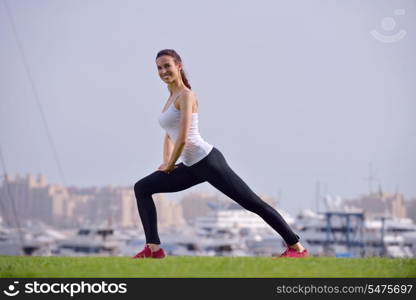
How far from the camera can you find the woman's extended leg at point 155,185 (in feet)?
28.9

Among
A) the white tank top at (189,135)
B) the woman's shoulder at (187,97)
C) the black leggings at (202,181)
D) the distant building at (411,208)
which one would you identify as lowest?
the distant building at (411,208)

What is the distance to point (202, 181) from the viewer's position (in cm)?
877

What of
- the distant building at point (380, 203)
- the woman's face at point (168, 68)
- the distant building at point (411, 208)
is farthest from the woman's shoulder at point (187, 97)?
the distant building at point (411, 208)

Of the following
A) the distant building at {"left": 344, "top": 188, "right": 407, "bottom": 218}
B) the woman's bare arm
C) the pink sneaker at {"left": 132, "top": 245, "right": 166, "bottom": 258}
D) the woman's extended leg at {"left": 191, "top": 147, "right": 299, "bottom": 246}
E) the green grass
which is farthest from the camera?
the distant building at {"left": 344, "top": 188, "right": 407, "bottom": 218}

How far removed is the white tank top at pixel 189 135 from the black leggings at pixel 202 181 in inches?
2.2

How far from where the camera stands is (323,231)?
3553 inches

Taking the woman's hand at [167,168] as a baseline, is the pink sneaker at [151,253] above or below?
below

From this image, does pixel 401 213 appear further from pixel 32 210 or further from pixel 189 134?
pixel 189 134

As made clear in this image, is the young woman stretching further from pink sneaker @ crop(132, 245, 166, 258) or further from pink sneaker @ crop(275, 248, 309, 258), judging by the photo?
pink sneaker @ crop(275, 248, 309, 258)

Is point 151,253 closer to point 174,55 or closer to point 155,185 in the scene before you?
point 155,185

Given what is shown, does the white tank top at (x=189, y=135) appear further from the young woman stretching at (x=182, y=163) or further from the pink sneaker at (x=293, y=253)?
the pink sneaker at (x=293, y=253)

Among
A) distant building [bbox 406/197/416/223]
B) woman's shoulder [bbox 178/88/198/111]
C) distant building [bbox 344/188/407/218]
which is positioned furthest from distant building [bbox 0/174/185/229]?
woman's shoulder [bbox 178/88/198/111]

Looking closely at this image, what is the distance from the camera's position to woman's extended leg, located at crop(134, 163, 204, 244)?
8.81m

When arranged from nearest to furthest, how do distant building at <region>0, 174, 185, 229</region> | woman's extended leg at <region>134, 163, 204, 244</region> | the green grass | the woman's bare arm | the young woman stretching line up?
1. the green grass
2. the woman's bare arm
3. the young woman stretching
4. woman's extended leg at <region>134, 163, 204, 244</region>
5. distant building at <region>0, 174, 185, 229</region>
